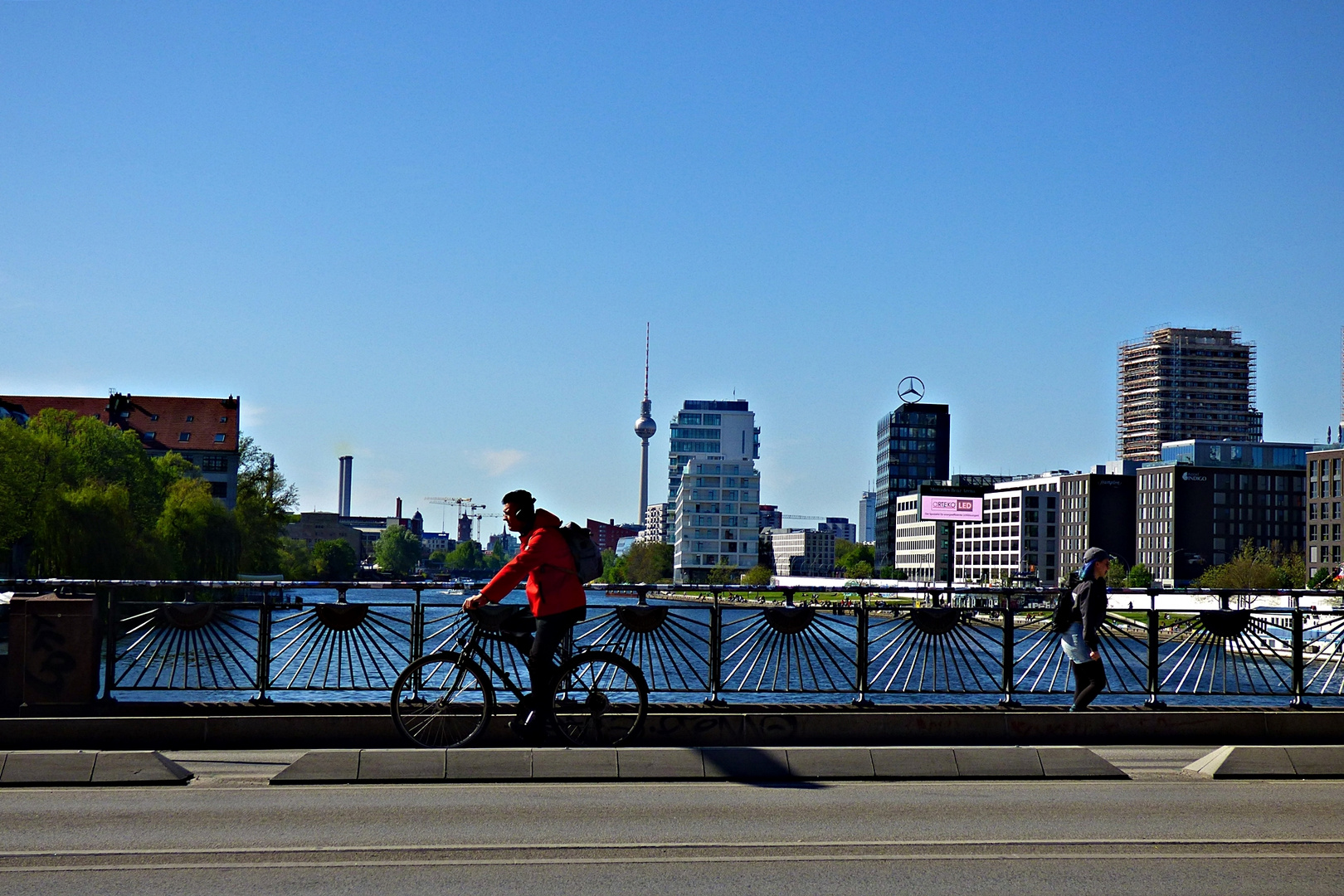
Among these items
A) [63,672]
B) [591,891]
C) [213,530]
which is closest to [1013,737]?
[591,891]

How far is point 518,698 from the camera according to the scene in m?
12.2

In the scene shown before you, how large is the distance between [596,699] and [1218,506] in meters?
193

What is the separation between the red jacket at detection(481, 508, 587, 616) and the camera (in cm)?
1159

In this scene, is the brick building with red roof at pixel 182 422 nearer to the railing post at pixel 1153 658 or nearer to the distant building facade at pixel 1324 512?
the distant building facade at pixel 1324 512

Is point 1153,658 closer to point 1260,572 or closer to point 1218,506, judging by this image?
point 1260,572

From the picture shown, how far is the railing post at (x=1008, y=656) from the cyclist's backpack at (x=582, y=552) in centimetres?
488

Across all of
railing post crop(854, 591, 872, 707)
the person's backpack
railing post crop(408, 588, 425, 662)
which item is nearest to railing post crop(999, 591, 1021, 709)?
the person's backpack

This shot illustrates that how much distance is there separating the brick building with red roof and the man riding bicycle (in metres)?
134

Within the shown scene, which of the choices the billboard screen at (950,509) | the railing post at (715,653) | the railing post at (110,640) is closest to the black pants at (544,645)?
the railing post at (715,653)

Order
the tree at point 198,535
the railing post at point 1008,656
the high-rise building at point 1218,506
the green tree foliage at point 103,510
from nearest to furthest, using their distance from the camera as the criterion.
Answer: the railing post at point 1008,656
the green tree foliage at point 103,510
the tree at point 198,535
the high-rise building at point 1218,506

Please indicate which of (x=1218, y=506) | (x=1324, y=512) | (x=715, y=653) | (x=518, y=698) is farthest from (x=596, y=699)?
(x=1218, y=506)

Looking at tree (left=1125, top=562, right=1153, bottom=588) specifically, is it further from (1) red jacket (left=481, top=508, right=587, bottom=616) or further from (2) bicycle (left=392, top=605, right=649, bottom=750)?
(1) red jacket (left=481, top=508, right=587, bottom=616)

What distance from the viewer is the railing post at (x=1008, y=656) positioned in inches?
565

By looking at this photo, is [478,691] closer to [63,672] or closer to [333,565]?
[63,672]
